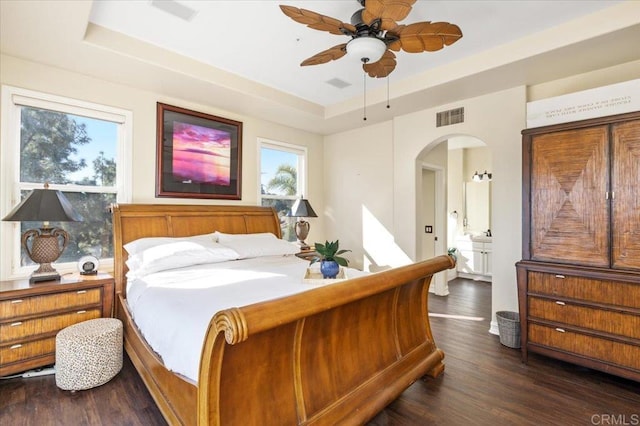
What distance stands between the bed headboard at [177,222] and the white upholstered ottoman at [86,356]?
77cm

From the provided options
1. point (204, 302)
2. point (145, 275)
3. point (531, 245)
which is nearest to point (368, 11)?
point (204, 302)

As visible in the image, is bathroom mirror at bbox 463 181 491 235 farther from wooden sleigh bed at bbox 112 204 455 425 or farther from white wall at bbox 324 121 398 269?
wooden sleigh bed at bbox 112 204 455 425

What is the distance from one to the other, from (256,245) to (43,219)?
1977 millimetres

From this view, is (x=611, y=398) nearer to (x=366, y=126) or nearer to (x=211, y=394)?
(x=211, y=394)

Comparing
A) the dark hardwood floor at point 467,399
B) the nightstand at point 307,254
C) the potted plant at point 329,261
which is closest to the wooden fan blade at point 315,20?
the potted plant at point 329,261

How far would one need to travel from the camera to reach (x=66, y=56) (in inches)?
113

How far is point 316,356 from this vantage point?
1.73 metres

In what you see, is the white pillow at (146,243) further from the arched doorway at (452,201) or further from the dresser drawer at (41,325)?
the arched doorway at (452,201)

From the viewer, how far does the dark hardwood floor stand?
206 centimetres

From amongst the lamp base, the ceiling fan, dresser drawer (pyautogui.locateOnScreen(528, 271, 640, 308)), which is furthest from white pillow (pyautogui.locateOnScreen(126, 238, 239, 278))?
dresser drawer (pyautogui.locateOnScreen(528, 271, 640, 308))

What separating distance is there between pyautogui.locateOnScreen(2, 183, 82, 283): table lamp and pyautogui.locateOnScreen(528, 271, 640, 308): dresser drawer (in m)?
4.30

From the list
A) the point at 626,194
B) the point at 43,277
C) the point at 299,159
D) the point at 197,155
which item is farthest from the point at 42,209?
the point at 626,194

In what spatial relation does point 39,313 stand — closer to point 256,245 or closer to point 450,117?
point 256,245

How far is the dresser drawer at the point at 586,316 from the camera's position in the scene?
2.39m
